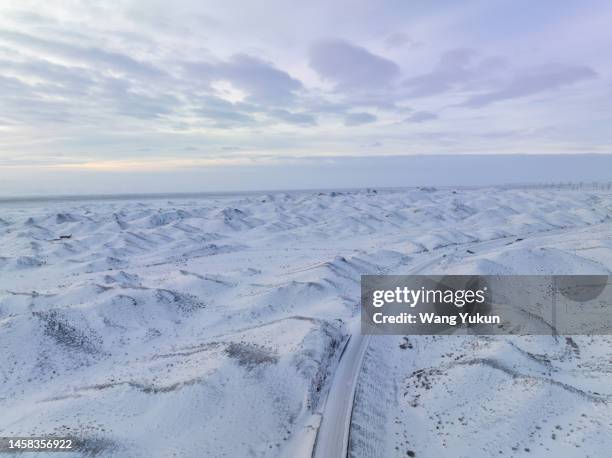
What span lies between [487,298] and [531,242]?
40757 mm

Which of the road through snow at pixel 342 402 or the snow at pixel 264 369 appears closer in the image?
the road through snow at pixel 342 402

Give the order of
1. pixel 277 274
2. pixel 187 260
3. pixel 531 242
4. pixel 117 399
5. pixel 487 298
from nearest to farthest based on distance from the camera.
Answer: pixel 117 399 → pixel 487 298 → pixel 277 274 → pixel 187 260 → pixel 531 242

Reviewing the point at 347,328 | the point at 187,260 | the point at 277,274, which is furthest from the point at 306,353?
the point at 187,260

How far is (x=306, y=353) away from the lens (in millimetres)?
29500

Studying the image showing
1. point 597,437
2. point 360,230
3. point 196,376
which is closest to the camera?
point 597,437

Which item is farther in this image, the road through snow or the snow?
the snow

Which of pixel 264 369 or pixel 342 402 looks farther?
pixel 264 369

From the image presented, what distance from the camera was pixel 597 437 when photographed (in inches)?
768

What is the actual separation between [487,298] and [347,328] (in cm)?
1821

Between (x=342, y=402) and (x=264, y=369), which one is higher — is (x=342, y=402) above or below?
below

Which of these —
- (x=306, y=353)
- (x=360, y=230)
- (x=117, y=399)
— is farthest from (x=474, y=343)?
(x=360, y=230)

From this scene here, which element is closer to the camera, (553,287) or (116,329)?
(116,329)

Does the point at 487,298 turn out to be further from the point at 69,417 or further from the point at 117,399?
the point at 69,417

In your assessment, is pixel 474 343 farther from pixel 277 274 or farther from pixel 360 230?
pixel 360 230
